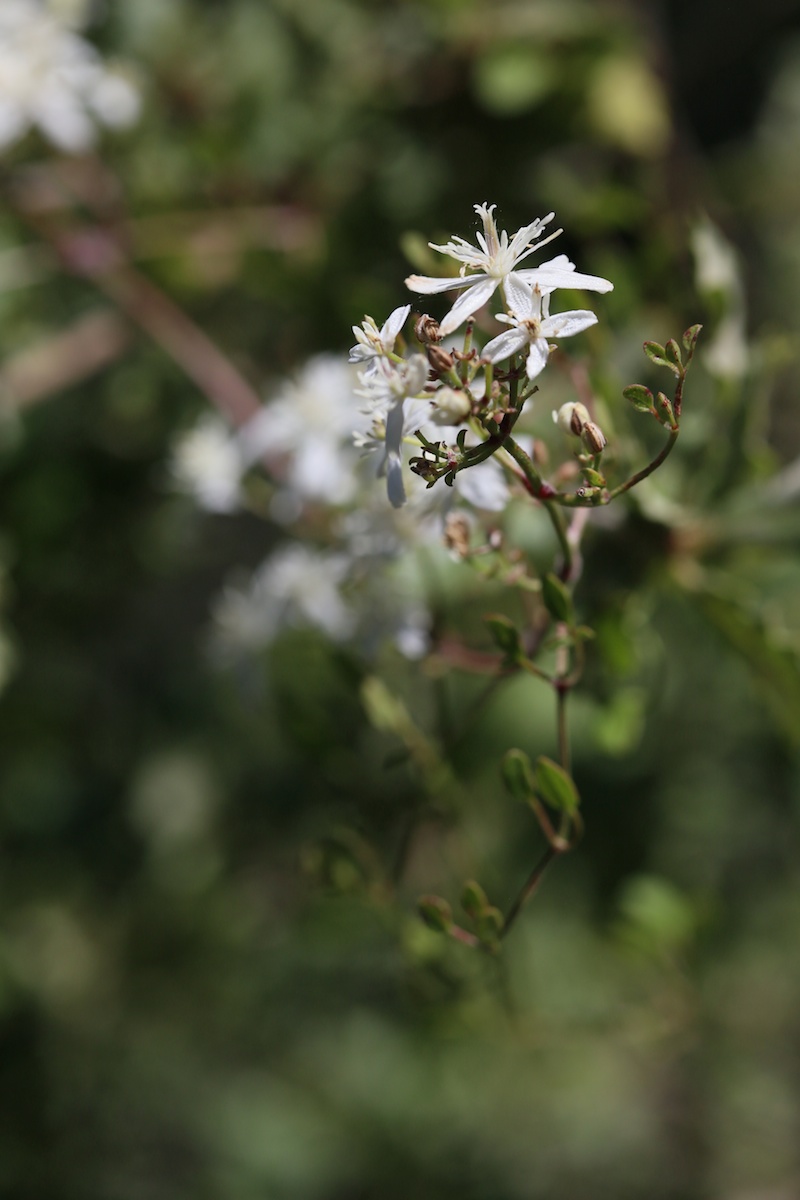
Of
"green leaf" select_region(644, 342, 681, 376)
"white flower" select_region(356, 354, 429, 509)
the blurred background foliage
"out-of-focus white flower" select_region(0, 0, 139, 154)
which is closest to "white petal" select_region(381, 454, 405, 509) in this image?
"white flower" select_region(356, 354, 429, 509)

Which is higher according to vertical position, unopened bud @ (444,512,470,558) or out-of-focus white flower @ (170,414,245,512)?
unopened bud @ (444,512,470,558)

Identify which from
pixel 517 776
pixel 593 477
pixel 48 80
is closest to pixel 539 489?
pixel 593 477

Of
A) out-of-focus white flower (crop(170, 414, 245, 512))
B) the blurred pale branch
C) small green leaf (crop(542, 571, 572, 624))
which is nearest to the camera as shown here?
small green leaf (crop(542, 571, 572, 624))

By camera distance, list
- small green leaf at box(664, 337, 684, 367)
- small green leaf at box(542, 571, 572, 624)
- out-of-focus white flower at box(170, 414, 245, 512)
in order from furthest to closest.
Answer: out-of-focus white flower at box(170, 414, 245, 512) → small green leaf at box(542, 571, 572, 624) → small green leaf at box(664, 337, 684, 367)

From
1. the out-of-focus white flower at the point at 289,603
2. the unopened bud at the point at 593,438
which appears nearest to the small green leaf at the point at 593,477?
the unopened bud at the point at 593,438

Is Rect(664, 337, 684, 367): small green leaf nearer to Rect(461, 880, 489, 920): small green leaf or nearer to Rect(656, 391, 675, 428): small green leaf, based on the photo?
Rect(656, 391, 675, 428): small green leaf

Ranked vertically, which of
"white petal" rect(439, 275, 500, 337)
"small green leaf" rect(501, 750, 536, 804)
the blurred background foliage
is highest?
"white petal" rect(439, 275, 500, 337)

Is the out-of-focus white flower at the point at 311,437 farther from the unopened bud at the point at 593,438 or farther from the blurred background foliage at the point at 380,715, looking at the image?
the unopened bud at the point at 593,438

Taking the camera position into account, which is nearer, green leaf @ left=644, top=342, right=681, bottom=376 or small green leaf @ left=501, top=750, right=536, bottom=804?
green leaf @ left=644, top=342, right=681, bottom=376
